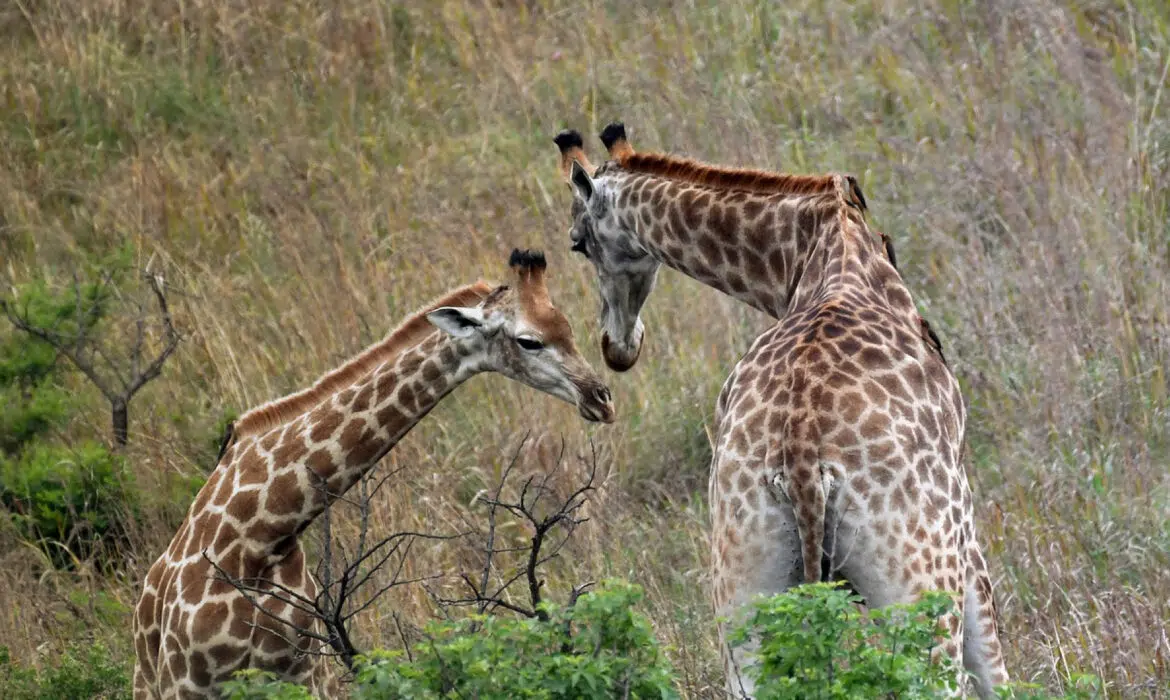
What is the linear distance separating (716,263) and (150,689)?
2.75m

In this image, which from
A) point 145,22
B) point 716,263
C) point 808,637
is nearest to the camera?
point 808,637

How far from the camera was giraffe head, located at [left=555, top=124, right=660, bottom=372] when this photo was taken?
754 centimetres

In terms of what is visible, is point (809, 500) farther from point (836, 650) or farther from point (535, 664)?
point (535, 664)

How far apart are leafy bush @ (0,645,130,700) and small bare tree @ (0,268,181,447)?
2030 mm

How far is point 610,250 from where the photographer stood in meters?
7.66

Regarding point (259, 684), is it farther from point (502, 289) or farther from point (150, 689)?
point (502, 289)

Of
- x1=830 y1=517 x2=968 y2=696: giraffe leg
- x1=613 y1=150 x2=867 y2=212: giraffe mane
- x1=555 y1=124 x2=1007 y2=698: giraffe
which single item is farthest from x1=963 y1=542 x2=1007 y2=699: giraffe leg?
x1=613 y1=150 x2=867 y2=212: giraffe mane

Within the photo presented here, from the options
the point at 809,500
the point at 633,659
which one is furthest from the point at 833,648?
the point at 809,500

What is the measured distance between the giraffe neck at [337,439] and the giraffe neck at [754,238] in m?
1.16

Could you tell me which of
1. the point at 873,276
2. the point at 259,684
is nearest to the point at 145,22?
the point at 873,276

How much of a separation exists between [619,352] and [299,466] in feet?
7.58

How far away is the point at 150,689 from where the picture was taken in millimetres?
6133

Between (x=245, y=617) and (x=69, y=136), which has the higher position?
(x=69, y=136)

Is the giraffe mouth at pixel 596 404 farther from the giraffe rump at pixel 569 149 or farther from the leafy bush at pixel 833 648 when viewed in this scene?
the leafy bush at pixel 833 648
